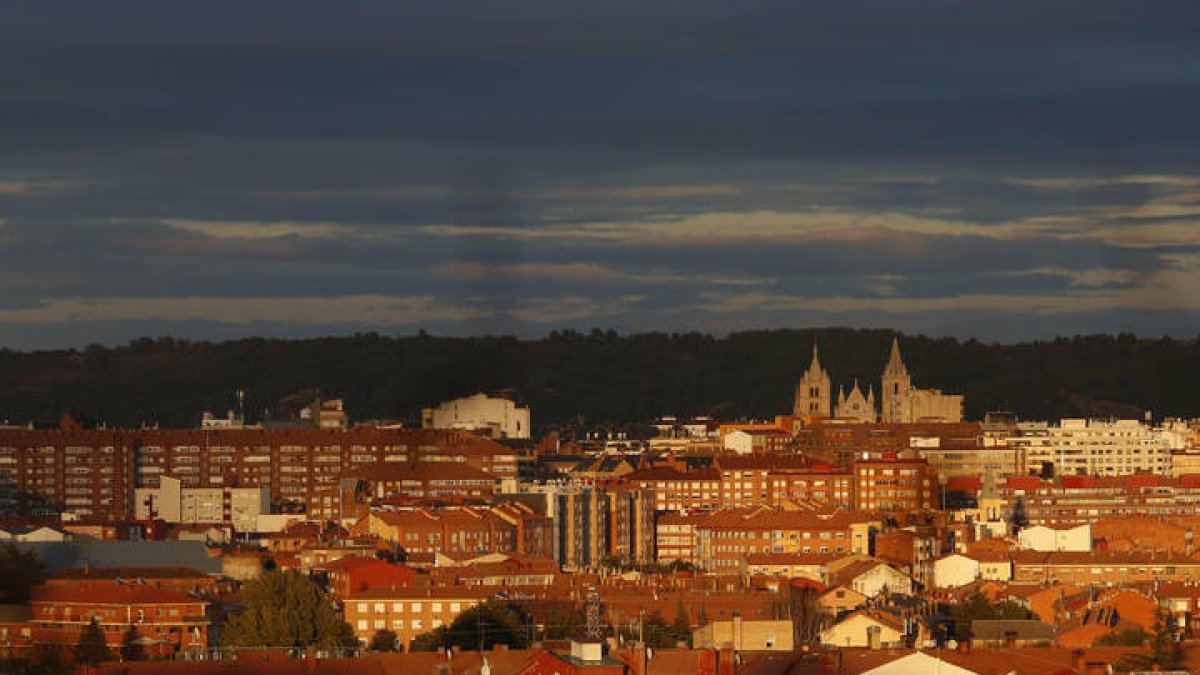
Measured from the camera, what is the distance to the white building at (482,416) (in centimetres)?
14400

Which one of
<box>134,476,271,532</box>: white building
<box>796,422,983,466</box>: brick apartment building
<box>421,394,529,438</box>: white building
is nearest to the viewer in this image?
<box>134,476,271,532</box>: white building

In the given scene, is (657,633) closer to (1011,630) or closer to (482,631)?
(482,631)

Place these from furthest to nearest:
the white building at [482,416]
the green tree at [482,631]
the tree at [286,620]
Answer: the white building at [482,416] → the tree at [286,620] → the green tree at [482,631]

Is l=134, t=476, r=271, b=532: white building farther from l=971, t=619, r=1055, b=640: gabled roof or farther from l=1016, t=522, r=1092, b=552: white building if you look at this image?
l=971, t=619, r=1055, b=640: gabled roof

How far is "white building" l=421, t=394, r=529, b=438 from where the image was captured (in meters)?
144

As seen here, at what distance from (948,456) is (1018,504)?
20144 millimetres

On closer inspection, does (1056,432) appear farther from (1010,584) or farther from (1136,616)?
(1136,616)

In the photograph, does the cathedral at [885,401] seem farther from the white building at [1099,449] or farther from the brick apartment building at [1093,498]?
the brick apartment building at [1093,498]

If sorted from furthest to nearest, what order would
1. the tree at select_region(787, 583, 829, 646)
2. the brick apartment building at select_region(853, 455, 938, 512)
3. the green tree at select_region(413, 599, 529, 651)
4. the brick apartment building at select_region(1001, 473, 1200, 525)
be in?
the brick apartment building at select_region(853, 455, 938, 512)
the brick apartment building at select_region(1001, 473, 1200, 525)
the tree at select_region(787, 583, 829, 646)
the green tree at select_region(413, 599, 529, 651)

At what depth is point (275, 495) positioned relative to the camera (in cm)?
12656

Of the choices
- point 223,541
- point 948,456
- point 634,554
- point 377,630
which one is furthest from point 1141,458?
point 377,630

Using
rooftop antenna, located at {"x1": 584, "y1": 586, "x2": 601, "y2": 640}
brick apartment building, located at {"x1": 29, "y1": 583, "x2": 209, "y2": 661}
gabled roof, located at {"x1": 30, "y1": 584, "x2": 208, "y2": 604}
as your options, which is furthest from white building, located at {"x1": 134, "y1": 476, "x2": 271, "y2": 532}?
rooftop antenna, located at {"x1": 584, "y1": 586, "x2": 601, "y2": 640}

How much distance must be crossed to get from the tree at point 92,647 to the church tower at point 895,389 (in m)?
107

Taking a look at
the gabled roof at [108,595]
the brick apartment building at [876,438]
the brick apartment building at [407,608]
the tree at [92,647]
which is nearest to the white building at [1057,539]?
the brick apartment building at [407,608]
